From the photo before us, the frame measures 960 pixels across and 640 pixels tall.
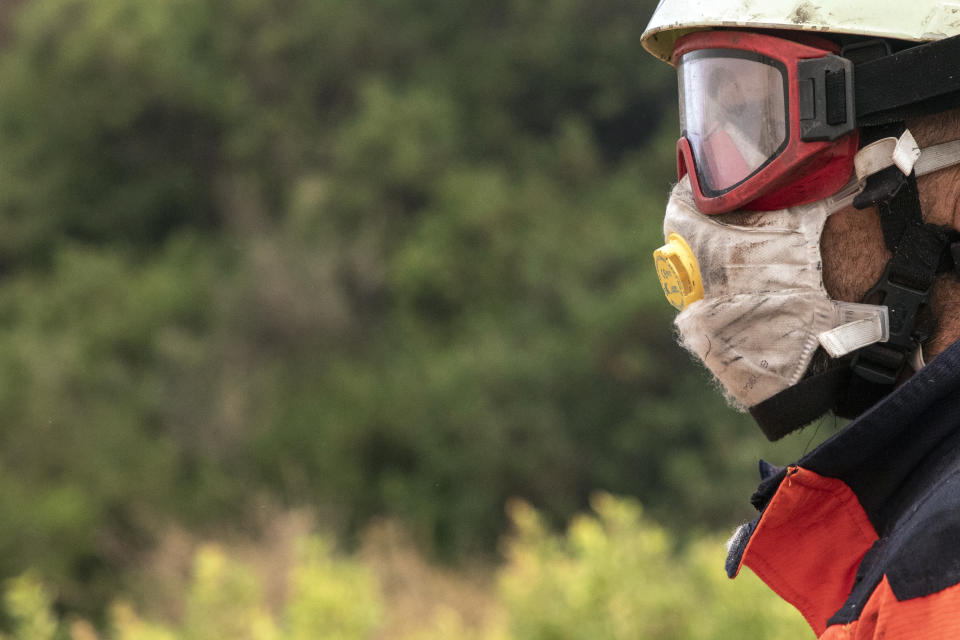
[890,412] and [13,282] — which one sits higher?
[13,282]

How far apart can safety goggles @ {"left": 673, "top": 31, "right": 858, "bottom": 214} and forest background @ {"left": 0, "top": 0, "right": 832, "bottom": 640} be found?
433 inches

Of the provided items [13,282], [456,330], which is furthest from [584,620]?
[13,282]

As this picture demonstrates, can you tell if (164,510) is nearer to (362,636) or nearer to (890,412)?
(362,636)

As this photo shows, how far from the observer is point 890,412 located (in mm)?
1562

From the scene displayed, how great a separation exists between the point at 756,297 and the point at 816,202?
0.61ft

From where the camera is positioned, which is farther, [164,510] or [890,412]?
[164,510]

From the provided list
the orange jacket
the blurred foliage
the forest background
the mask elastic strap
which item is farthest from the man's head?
the forest background

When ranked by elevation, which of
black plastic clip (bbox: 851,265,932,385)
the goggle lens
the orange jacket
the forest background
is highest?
the forest background

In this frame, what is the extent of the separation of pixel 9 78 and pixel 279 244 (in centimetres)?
862

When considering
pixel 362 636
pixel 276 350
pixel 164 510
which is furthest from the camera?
pixel 276 350

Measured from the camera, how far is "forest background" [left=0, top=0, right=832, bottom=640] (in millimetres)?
18438

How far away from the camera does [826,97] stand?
1.80 m

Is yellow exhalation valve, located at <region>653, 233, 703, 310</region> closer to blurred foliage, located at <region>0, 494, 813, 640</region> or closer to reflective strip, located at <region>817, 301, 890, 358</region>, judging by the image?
reflective strip, located at <region>817, 301, 890, 358</region>

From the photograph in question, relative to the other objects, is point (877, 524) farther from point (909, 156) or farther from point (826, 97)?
point (826, 97)
